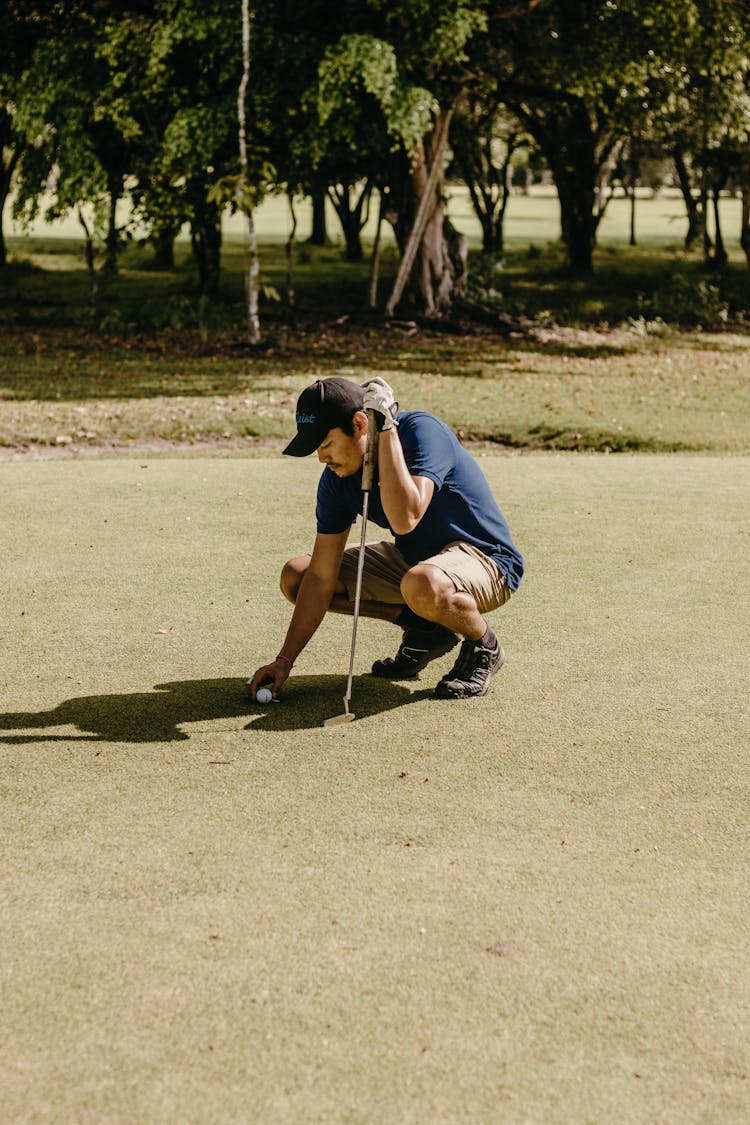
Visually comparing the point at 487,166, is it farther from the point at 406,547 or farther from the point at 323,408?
the point at 323,408

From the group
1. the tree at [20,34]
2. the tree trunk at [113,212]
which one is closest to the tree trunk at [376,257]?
the tree trunk at [113,212]

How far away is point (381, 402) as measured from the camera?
14.9ft

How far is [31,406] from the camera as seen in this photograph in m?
14.1

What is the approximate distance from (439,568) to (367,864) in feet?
5.48

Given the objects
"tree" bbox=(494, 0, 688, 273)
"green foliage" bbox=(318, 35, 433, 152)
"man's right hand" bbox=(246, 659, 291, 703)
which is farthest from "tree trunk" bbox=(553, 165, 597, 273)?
"man's right hand" bbox=(246, 659, 291, 703)

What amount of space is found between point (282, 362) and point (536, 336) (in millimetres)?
6283

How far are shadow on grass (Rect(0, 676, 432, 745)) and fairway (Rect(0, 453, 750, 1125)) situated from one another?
0.05ft

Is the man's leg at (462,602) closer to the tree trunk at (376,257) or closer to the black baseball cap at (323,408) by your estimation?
the black baseball cap at (323,408)

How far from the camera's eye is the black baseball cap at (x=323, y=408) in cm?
458

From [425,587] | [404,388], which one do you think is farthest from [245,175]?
[425,587]

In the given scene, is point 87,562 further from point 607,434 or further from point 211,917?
point 607,434

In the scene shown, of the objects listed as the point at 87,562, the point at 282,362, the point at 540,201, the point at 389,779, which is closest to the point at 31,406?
the point at 282,362

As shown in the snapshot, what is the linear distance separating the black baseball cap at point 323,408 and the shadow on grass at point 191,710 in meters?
1.05

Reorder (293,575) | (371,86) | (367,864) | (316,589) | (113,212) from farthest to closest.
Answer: (113,212) → (371,86) → (293,575) → (316,589) → (367,864)
